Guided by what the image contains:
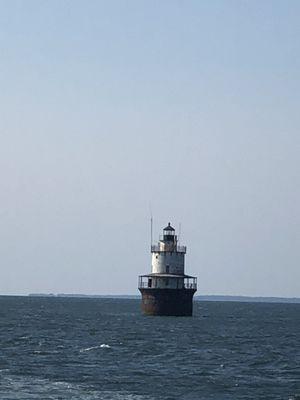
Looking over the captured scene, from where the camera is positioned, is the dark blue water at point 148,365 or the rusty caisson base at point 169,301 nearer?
the dark blue water at point 148,365

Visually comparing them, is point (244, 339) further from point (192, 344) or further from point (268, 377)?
point (268, 377)

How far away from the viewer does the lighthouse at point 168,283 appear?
11194 centimetres

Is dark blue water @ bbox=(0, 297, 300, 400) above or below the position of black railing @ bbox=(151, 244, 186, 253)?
below

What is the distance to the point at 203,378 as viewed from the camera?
55.8 metres

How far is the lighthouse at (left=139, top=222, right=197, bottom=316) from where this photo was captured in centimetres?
11194

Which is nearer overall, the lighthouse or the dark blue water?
the dark blue water

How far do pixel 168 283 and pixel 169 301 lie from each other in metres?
2.05

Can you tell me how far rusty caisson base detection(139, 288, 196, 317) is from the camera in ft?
366

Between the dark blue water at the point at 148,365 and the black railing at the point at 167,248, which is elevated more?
the black railing at the point at 167,248

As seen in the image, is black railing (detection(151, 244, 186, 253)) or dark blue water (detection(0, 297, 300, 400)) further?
black railing (detection(151, 244, 186, 253))

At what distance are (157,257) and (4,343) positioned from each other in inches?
1380

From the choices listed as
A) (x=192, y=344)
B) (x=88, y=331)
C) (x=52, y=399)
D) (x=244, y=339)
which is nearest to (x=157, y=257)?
(x=88, y=331)

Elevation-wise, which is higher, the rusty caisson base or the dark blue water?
the rusty caisson base

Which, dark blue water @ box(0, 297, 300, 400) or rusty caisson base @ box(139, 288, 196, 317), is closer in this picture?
dark blue water @ box(0, 297, 300, 400)
